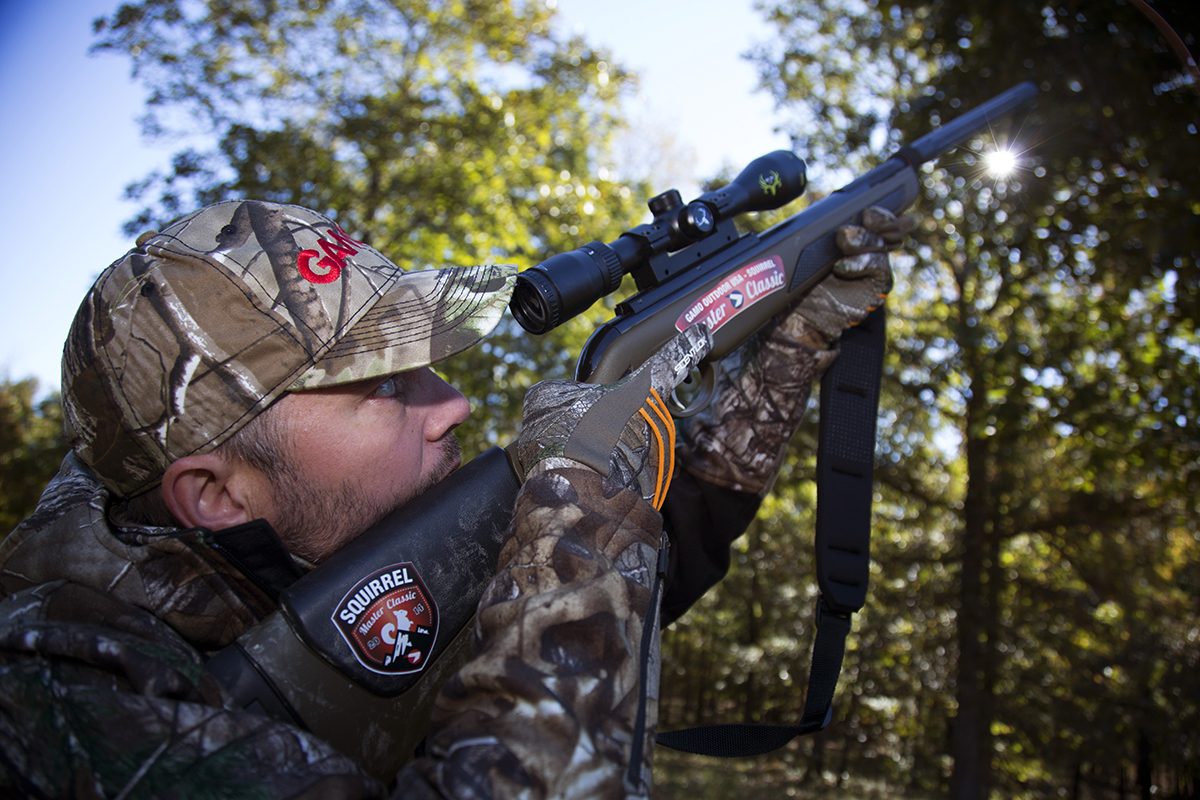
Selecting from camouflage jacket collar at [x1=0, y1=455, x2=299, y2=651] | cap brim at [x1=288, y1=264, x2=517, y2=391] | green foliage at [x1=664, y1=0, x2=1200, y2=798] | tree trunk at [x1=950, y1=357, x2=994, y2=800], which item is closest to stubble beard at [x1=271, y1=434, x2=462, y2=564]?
camouflage jacket collar at [x1=0, y1=455, x2=299, y2=651]

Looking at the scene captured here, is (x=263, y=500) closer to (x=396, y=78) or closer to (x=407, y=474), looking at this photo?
(x=407, y=474)

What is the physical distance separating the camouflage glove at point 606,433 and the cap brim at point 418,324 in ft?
0.84

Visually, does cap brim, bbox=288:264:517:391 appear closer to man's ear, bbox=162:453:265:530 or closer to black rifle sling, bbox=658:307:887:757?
man's ear, bbox=162:453:265:530

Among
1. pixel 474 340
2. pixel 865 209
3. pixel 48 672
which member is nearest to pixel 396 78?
pixel 865 209

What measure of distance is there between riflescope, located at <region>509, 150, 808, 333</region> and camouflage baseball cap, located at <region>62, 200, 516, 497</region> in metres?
0.46

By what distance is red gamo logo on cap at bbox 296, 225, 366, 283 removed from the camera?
1.58 meters

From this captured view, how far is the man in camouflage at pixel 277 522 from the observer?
1.08m

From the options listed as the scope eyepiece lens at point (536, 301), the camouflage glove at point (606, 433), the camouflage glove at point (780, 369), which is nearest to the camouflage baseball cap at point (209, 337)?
the camouflage glove at point (606, 433)

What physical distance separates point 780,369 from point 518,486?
122 cm

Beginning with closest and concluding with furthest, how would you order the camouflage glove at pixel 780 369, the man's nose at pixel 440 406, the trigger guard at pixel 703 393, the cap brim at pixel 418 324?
the cap brim at pixel 418 324, the man's nose at pixel 440 406, the trigger guard at pixel 703 393, the camouflage glove at pixel 780 369

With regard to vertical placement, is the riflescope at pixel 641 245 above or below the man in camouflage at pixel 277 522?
above

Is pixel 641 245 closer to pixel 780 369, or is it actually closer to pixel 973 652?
pixel 780 369

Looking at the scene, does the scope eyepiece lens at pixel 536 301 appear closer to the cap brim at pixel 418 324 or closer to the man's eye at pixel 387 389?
the cap brim at pixel 418 324

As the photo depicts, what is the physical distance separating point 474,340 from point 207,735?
100 cm
